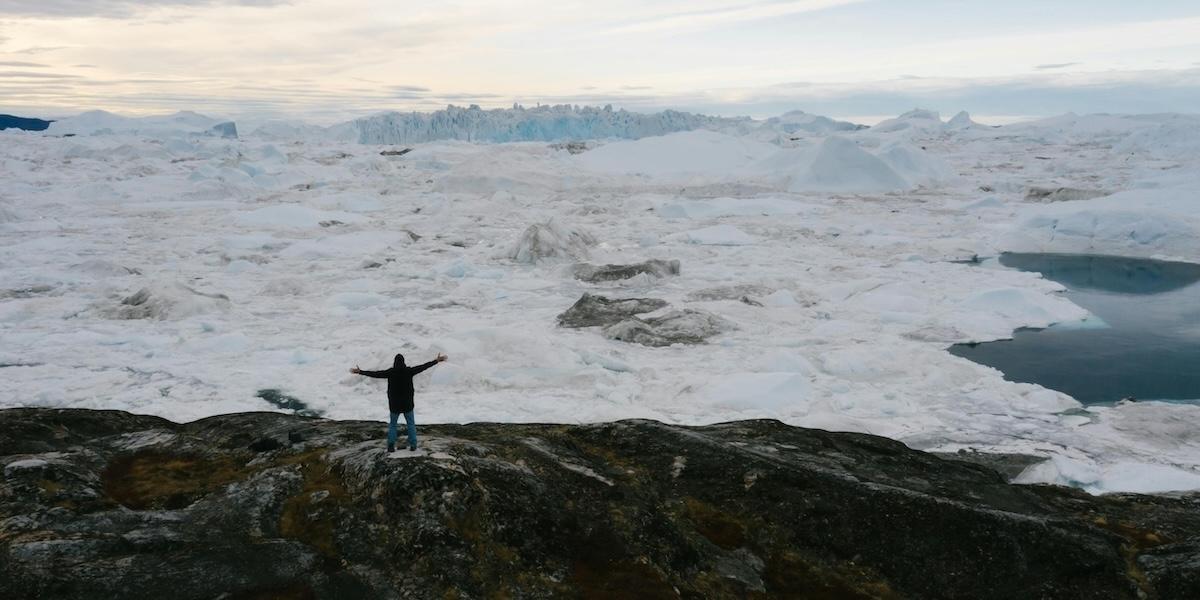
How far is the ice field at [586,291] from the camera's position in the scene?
18234 millimetres

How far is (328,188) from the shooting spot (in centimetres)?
6969

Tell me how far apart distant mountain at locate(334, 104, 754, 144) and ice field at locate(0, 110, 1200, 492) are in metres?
64.3

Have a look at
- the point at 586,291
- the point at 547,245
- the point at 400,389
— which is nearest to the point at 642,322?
the point at 586,291

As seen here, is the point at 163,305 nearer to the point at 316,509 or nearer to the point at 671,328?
the point at 671,328

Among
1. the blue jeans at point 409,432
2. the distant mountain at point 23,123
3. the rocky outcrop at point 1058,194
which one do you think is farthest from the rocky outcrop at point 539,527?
the distant mountain at point 23,123

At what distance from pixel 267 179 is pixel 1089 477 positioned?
70.5m

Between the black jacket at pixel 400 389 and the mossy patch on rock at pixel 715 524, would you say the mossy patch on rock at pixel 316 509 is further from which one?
the mossy patch on rock at pixel 715 524

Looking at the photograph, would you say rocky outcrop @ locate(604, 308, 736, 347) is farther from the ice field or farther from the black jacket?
the black jacket

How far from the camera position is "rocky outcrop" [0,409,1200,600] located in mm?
7965

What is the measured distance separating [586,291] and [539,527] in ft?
72.7

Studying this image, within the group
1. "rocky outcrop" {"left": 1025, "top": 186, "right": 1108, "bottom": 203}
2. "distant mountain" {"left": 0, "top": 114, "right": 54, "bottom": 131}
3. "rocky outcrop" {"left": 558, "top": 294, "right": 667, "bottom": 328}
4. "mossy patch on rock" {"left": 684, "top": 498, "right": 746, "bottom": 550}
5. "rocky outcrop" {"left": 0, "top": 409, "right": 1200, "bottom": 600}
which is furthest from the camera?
"distant mountain" {"left": 0, "top": 114, "right": 54, "bottom": 131}

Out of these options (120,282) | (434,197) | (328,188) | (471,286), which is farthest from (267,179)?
(471,286)

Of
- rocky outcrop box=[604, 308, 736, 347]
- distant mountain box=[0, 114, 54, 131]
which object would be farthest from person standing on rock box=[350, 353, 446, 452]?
distant mountain box=[0, 114, 54, 131]

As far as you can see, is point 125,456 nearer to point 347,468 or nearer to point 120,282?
point 347,468
